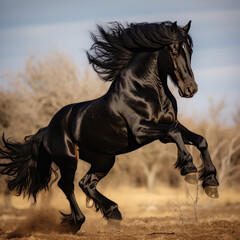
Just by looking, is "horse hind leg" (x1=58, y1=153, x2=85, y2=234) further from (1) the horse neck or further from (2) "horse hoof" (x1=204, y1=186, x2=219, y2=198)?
(2) "horse hoof" (x1=204, y1=186, x2=219, y2=198)

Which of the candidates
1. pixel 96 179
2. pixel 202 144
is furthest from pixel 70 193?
pixel 202 144

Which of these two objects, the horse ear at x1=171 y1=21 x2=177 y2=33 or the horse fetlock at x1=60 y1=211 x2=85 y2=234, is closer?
the horse ear at x1=171 y1=21 x2=177 y2=33

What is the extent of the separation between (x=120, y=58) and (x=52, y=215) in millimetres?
3012

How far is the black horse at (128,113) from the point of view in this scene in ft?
18.4

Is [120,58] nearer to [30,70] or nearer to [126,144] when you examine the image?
[126,144]

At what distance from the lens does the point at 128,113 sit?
5812mm

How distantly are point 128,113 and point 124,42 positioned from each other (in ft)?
3.57

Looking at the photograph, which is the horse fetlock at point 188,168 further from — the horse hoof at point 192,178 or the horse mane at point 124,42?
the horse mane at point 124,42

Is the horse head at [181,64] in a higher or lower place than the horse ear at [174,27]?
lower

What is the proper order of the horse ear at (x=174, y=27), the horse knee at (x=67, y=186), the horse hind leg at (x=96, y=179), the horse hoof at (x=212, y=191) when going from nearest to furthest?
the horse hoof at (x=212, y=191) < the horse ear at (x=174, y=27) < the horse hind leg at (x=96, y=179) < the horse knee at (x=67, y=186)

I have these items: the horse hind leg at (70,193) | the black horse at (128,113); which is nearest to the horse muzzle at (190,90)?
the black horse at (128,113)

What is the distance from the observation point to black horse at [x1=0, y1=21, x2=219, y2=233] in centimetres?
561

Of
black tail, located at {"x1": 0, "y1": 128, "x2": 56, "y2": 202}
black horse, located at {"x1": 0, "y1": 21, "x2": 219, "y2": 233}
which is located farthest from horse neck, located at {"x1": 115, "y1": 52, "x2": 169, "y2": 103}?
black tail, located at {"x1": 0, "y1": 128, "x2": 56, "y2": 202}

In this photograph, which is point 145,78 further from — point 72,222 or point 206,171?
point 72,222
